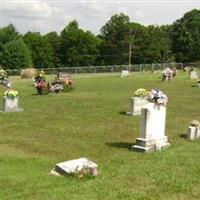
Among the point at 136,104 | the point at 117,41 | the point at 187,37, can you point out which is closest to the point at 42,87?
the point at 136,104

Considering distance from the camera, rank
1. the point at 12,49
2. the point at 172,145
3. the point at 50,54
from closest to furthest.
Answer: the point at 172,145, the point at 12,49, the point at 50,54

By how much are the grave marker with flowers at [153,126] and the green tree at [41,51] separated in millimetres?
90805

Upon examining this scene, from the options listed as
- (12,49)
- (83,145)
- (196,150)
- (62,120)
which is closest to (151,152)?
(196,150)

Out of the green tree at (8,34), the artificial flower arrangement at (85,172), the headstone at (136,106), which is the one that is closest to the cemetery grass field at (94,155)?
the artificial flower arrangement at (85,172)

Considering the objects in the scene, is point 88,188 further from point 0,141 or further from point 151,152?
point 0,141

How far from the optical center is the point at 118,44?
105m

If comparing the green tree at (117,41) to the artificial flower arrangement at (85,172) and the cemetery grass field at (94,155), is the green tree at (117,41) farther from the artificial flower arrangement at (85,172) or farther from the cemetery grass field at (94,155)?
the artificial flower arrangement at (85,172)

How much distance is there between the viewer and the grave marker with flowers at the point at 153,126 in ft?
48.6

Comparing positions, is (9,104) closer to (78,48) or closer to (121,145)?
(121,145)

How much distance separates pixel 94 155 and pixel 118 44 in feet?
299

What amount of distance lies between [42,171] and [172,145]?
16.4 ft

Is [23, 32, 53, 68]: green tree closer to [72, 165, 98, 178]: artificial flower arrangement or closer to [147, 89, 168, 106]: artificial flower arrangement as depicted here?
[147, 89, 168, 106]: artificial flower arrangement

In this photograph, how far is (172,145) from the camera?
15.8 m

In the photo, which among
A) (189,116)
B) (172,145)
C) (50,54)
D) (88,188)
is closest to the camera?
(88,188)
